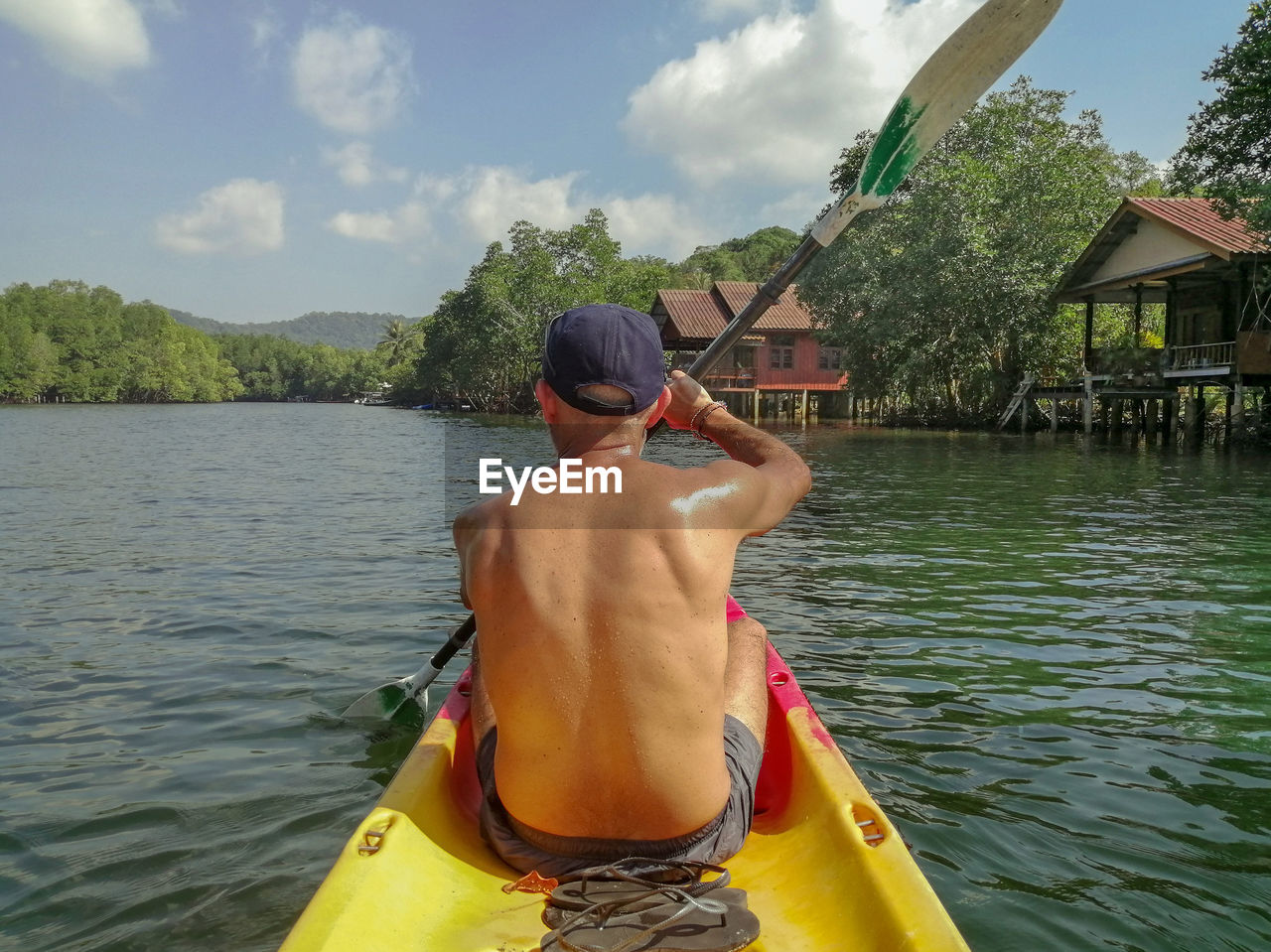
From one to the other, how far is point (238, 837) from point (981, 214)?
33.3 meters

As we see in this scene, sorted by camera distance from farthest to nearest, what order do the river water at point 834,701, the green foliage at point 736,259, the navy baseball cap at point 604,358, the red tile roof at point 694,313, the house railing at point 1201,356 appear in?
the green foliage at point 736,259, the red tile roof at point 694,313, the house railing at point 1201,356, the river water at point 834,701, the navy baseball cap at point 604,358

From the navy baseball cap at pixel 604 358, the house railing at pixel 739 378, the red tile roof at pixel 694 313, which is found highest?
the red tile roof at pixel 694 313

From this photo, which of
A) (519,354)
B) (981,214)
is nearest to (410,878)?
(981,214)

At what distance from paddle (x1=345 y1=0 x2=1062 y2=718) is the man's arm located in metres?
1.10

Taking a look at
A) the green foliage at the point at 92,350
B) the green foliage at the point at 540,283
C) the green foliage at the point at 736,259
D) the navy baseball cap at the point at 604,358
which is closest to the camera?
the navy baseball cap at the point at 604,358

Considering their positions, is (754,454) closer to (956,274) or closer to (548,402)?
(548,402)

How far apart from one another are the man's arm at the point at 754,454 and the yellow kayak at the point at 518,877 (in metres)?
0.88

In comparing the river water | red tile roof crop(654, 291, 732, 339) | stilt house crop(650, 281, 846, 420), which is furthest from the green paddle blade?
stilt house crop(650, 281, 846, 420)

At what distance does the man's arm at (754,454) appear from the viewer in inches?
100

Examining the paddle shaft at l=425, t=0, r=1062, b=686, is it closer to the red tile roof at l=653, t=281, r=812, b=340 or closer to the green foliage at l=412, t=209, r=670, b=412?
the red tile roof at l=653, t=281, r=812, b=340

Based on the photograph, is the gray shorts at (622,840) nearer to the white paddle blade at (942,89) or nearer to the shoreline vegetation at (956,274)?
the white paddle blade at (942,89)

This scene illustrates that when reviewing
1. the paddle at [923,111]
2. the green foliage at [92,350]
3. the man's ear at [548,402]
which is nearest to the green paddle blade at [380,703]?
the paddle at [923,111]

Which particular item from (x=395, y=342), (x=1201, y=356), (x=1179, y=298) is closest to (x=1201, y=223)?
(x=1201, y=356)

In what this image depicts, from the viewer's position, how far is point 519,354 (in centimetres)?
6038
